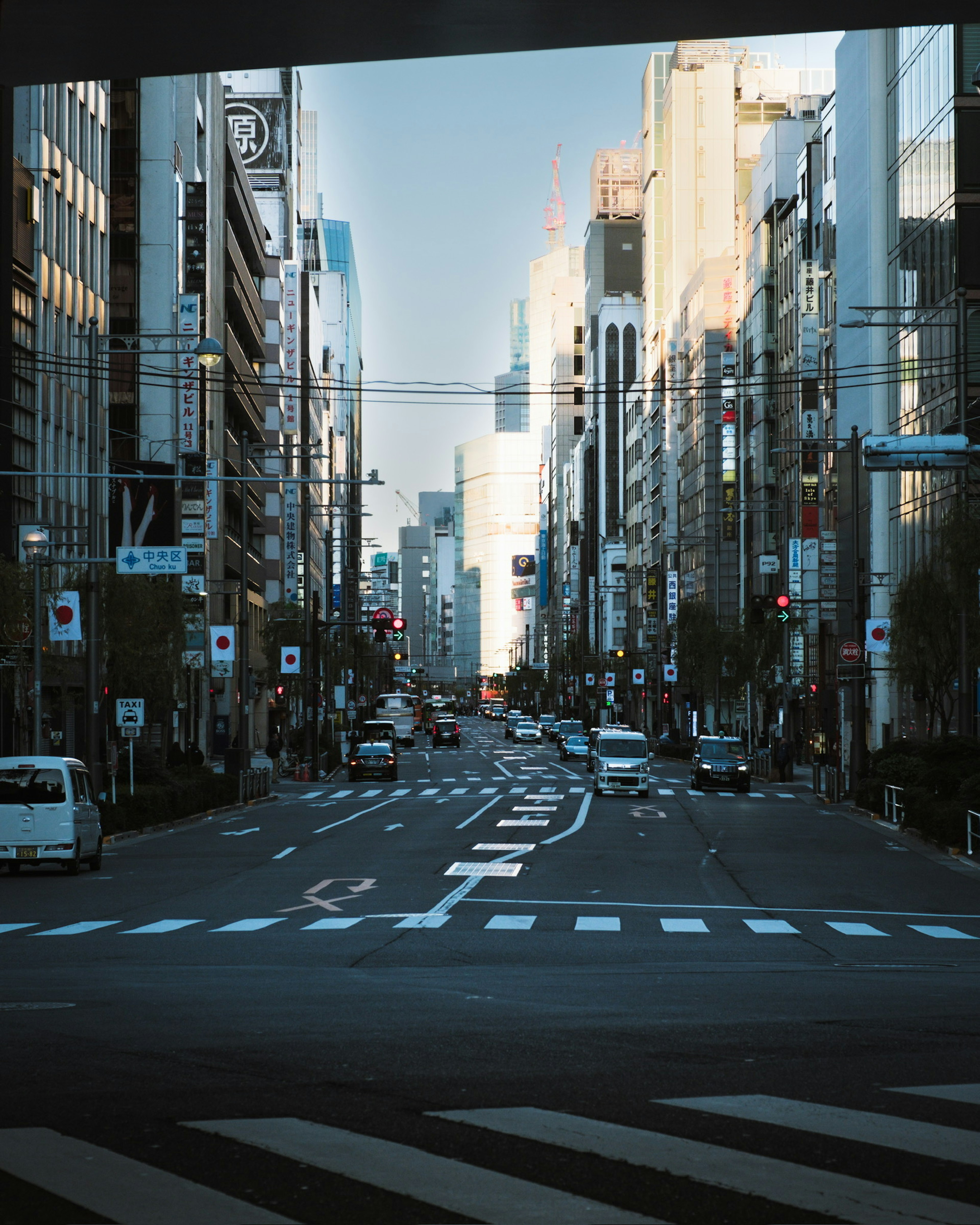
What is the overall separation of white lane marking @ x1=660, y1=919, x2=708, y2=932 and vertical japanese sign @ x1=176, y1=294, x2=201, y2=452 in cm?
4961

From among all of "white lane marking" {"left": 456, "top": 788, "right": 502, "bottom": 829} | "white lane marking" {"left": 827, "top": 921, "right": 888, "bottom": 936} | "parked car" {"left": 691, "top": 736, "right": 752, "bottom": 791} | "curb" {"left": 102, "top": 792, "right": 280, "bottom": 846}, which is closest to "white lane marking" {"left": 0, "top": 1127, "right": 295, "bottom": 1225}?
"white lane marking" {"left": 827, "top": 921, "right": 888, "bottom": 936}

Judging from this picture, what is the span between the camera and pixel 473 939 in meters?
18.6

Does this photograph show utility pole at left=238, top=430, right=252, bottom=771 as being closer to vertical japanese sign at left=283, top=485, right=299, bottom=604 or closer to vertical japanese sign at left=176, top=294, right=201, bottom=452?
vertical japanese sign at left=176, top=294, right=201, bottom=452

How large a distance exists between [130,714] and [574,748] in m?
52.4

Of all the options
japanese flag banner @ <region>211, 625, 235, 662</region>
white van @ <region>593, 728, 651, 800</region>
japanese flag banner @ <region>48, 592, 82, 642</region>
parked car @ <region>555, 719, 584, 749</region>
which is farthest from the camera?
parked car @ <region>555, 719, 584, 749</region>

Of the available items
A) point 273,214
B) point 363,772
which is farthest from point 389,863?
point 273,214

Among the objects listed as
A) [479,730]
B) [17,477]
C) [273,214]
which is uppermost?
[273,214]

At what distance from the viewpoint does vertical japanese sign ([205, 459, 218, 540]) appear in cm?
7456

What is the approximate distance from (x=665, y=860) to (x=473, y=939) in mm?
12736

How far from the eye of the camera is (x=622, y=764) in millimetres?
53469

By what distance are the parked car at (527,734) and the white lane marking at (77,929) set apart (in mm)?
102275

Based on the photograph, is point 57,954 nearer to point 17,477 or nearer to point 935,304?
point 17,477

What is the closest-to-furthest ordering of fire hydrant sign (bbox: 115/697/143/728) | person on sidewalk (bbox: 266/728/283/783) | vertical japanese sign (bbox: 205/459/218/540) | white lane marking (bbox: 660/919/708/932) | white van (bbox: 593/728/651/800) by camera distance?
white lane marking (bbox: 660/919/708/932) → fire hydrant sign (bbox: 115/697/143/728) → white van (bbox: 593/728/651/800) → person on sidewalk (bbox: 266/728/283/783) → vertical japanese sign (bbox: 205/459/218/540)

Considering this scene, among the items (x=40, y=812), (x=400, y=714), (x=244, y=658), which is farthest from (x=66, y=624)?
(x=400, y=714)
